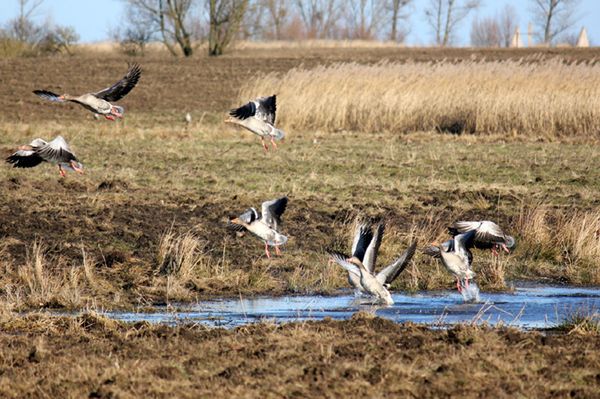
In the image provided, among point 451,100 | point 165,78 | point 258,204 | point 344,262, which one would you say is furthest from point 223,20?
point 344,262

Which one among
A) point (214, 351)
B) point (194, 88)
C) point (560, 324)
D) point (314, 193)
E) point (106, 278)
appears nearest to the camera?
point (214, 351)

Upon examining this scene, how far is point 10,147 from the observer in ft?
69.9

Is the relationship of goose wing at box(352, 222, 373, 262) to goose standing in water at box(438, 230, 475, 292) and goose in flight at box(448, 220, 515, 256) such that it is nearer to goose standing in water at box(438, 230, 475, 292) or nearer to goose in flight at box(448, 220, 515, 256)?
goose standing in water at box(438, 230, 475, 292)

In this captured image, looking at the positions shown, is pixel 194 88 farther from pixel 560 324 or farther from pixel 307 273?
pixel 560 324

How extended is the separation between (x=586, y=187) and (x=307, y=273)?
703cm

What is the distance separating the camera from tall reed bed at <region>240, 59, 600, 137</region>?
2547 cm

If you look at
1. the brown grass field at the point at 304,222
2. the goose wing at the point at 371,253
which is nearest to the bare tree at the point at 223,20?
the brown grass field at the point at 304,222

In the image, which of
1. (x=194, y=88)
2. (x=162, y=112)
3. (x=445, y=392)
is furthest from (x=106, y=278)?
(x=194, y=88)

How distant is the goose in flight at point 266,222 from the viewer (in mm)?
11414

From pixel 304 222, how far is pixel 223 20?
46821mm

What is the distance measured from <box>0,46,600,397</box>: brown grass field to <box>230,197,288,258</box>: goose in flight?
Answer: 15.1 inches

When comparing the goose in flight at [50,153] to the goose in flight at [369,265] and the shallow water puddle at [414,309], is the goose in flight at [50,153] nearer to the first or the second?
the shallow water puddle at [414,309]

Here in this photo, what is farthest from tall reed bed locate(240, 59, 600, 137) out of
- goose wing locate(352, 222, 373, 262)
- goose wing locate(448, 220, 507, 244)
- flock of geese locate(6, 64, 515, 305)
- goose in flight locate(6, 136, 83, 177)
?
goose wing locate(352, 222, 373, 262)

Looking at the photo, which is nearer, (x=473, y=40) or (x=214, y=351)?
(x=214, y=351)
